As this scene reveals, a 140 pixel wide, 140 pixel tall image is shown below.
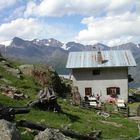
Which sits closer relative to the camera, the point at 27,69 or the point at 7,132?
the point at 7,132

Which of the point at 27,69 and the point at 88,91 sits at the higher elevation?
the point at 27,69

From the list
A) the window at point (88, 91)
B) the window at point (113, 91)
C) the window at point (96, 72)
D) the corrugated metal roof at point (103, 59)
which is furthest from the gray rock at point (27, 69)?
the window at point (113, 91)

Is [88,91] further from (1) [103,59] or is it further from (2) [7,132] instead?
(2) [7,132]

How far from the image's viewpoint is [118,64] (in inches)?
2808

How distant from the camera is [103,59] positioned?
241ft

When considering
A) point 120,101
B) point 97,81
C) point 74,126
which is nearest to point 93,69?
point 97,81

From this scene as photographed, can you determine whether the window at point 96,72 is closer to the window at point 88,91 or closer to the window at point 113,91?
the window at point 88,91

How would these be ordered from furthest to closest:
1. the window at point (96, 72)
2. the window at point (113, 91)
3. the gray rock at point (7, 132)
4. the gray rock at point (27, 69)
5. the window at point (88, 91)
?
the window at point (96, 72) → the window at point (88, 91) → the window at point (113, 91) → the gray rock at point (27, 69) → the gray rock at point (7, 132)

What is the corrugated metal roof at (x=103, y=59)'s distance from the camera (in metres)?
71.9

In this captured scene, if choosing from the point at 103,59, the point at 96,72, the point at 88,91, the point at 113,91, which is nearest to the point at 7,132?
the point at 113,91

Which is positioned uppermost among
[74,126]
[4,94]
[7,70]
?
[7,70]

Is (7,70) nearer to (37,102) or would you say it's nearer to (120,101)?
(120,101)

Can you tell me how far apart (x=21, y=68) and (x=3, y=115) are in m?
47.9

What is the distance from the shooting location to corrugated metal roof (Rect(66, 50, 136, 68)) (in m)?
71.9
